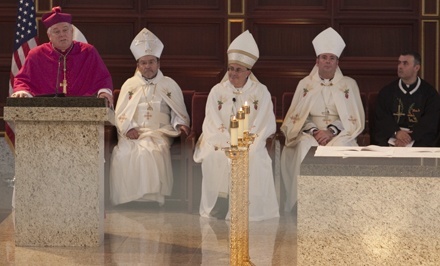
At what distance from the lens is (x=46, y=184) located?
8055mm

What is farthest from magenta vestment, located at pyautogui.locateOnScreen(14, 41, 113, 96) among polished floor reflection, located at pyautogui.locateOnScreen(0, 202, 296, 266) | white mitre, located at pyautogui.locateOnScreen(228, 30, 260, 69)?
white mitre, located at pyautogui.locateOnScreen(228, 30, 260, 69)

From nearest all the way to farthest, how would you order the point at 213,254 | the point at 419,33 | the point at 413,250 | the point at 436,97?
the point at 413,250 → the point at 213,254 → the point at 436,97 → the point at 419,33

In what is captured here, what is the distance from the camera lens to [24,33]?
11.3 meters

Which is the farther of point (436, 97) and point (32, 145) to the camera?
point (436, 97)

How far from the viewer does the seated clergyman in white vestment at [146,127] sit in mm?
10492

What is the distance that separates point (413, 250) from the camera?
5695 millimetres

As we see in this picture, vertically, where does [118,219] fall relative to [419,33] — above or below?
below

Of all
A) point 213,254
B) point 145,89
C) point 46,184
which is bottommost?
point 213,254

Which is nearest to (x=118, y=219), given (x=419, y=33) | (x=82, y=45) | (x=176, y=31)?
(x=82, y=45)

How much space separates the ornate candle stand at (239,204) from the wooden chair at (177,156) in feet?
13.2

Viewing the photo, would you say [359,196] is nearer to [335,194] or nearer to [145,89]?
[335,194]

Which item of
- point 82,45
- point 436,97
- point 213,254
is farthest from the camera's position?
point 436,97

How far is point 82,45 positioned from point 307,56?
3485 mm

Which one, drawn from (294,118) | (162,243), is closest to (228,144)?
(294,118)
